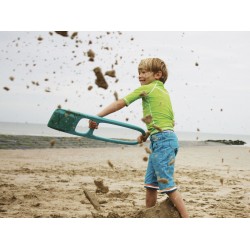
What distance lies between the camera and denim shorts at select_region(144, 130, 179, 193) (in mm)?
1884

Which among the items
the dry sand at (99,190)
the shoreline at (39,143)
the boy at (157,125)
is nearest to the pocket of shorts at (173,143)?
the boy at (157,125)

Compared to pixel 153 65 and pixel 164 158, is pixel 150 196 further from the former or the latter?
pixel 153 65

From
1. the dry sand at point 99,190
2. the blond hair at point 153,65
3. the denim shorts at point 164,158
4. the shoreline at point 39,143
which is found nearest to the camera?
the denim shorts at point 164,158

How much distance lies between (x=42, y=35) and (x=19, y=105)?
2.33 ft

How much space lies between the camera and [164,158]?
1891 millimetres

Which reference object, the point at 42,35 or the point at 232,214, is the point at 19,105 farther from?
the point at 232,214

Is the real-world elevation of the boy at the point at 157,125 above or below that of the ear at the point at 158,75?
below

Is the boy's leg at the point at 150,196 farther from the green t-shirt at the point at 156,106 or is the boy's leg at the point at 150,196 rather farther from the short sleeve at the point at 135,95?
the short sleeve at the point at 135,95

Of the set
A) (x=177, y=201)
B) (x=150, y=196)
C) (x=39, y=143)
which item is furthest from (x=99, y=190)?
(x=39, y=143)

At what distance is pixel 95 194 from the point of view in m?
2.84

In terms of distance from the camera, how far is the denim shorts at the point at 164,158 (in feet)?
6.18

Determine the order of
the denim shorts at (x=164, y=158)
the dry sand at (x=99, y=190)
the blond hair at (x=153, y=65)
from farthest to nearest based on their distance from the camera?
the dry sand at (x=99, y=190), the blond hair at (x=153, y=65), the denim shorts at (x=164, y=158)

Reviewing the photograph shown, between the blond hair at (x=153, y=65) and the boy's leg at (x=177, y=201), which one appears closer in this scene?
the boy's leg at (x=177, y=201)
